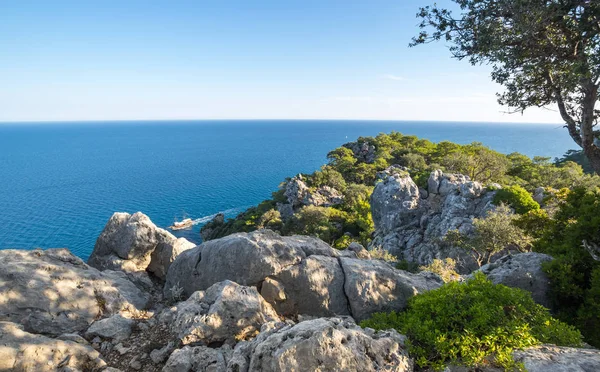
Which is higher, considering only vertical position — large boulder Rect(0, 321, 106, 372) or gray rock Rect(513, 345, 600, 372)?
gray rock Rect(513, 345, 600, 372)

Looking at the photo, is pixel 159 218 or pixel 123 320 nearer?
pixel 123 320

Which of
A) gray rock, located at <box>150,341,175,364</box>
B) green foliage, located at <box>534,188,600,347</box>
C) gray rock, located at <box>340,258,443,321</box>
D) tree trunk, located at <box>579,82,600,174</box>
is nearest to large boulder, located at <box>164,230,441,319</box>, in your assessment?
gray rock, located at <box>340,258,443,321</box>

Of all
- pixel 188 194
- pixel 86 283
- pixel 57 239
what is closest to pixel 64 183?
pixel 188 194

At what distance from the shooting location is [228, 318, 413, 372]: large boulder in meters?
6.36

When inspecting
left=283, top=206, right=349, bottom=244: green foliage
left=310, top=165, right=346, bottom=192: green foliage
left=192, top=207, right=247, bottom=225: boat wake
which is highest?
left=310, top=165, right=346, bottom=192: green foliage

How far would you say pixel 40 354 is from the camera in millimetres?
7801

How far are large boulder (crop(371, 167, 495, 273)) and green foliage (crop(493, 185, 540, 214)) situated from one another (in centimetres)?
104

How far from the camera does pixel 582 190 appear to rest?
48.6 ft

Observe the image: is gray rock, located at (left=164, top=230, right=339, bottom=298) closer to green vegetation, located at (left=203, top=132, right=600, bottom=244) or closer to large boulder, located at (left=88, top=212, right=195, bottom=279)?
large boulder, located at (left=88, top=212, right=195, bottom=279)

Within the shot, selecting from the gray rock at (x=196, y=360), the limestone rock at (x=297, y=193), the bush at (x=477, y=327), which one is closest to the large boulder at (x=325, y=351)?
the bush at (x=477, y=327)

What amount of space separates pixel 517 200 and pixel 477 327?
28741 mm

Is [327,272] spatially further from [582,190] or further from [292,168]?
[292,168]

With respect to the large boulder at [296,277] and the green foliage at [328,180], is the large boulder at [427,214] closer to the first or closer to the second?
the large boulder at [296,277]

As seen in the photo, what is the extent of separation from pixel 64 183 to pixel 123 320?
13815 centimetres
